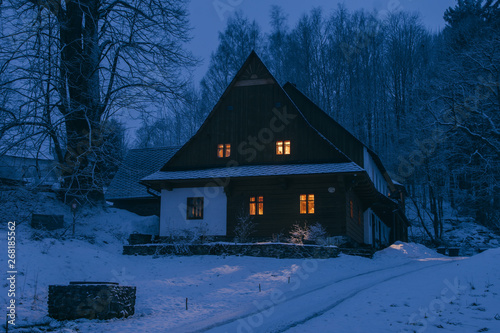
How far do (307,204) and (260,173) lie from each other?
120 inches

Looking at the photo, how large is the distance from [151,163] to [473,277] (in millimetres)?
25832

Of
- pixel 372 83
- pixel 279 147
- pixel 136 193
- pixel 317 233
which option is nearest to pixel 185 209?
pixel 279 147

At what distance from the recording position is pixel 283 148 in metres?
26.1

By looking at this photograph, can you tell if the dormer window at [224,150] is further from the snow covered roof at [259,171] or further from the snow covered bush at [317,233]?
the snow covered bush at [317,233]

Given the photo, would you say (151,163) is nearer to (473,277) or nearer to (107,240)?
(107,240)

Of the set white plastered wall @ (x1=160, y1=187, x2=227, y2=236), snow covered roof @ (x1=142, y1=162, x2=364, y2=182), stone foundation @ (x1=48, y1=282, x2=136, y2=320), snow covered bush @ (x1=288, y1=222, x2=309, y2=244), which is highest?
snow covered roof @ (x1=142, y1=162, x2=364, y2=182)

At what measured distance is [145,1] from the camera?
23.7 meters

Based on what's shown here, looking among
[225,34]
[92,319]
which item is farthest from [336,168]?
[225,34]

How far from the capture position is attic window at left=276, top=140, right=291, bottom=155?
26.0m

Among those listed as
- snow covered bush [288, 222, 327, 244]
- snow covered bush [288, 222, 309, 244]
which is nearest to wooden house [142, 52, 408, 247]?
snow covered bush [288, 222, 309, 244]

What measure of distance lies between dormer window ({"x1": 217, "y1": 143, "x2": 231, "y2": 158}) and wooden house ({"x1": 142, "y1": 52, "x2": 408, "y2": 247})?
59 millimetres

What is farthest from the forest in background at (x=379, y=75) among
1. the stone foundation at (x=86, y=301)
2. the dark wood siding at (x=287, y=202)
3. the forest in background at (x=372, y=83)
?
the stone foundation at (x=86, y=301)

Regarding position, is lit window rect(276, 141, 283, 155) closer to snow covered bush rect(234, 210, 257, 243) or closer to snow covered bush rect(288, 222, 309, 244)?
snow covered bush rect(234, 210, 257, 243)

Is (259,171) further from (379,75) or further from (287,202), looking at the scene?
(379,75)
